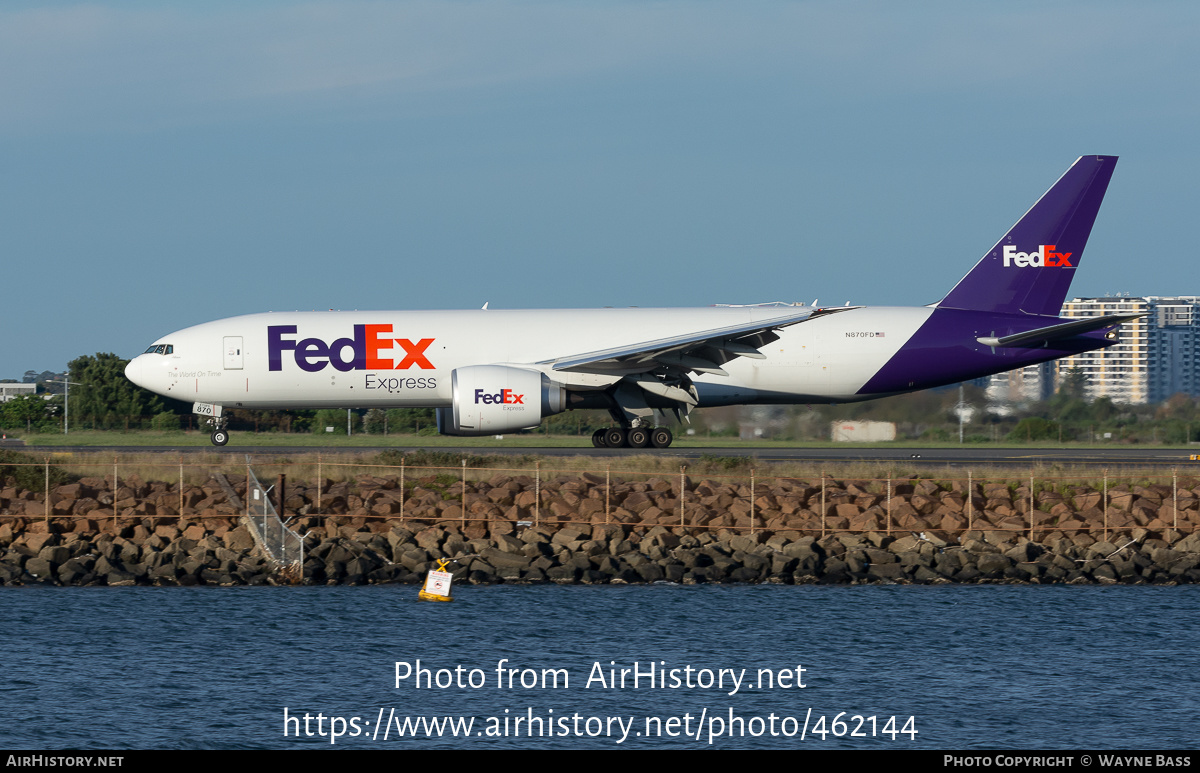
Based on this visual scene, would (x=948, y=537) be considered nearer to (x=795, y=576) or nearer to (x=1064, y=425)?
(x=795, y=576)

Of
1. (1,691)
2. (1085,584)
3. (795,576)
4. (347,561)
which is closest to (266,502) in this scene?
(347,561)

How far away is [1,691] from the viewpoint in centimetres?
1628

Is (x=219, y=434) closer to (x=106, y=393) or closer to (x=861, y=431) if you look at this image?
(x=861, y=431)

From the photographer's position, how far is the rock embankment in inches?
958

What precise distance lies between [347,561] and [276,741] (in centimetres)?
997

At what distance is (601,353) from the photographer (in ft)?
106

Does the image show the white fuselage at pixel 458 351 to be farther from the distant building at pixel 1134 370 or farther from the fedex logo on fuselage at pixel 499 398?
the distant building at pixel 1134 370

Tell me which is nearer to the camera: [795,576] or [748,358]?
[795,576]

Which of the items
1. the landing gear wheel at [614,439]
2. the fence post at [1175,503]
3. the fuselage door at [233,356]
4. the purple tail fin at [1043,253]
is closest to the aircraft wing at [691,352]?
the landing gear wheel at [614,439]

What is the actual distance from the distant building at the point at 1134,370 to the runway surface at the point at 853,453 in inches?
100

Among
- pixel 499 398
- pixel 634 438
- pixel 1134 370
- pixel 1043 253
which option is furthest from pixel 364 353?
pixel 1134 370

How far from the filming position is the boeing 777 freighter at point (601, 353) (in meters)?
33.3

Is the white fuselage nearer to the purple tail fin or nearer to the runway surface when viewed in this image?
the runway surface
